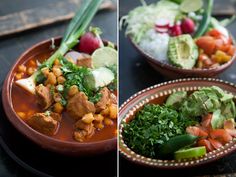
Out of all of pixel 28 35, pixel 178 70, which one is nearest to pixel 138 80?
pixel 178 70

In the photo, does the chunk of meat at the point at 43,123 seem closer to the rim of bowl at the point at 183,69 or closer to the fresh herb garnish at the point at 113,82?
the fresh herb garnish at the point at 113,82

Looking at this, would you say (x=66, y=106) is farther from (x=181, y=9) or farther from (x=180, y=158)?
(x=181, y=9)

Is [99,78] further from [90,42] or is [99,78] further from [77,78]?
[90,42]

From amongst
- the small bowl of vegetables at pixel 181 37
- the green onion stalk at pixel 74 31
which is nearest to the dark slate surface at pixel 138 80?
the small bowl of vegetables at pixel 181 37

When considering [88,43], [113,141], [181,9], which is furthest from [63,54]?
[181,9]

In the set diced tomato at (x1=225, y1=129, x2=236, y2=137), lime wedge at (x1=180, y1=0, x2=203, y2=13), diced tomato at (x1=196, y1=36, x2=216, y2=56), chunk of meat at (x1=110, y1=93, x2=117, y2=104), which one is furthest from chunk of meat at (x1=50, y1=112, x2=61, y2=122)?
lime wedge at (x1=180, y1=0, x2=203, y2=13)

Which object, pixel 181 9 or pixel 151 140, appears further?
pixel 181 9
